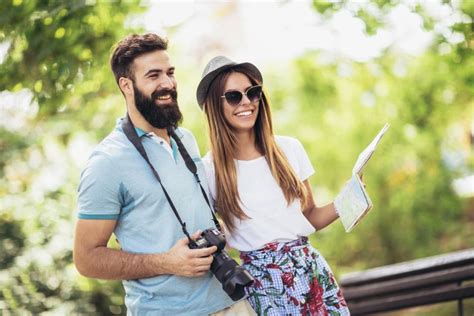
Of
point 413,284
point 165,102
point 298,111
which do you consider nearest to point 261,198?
point 165,102

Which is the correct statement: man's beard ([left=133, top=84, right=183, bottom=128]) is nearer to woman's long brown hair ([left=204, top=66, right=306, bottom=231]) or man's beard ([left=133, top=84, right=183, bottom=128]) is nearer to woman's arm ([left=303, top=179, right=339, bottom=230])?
woman's long brown hair ([left=204, top=66, right=306, bottom=231])

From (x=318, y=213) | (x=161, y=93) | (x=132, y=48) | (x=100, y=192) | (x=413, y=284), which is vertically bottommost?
(x=413, y=284)

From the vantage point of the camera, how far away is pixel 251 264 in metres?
3.14

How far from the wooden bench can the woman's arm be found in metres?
1.07

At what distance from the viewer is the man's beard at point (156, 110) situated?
3.04 meters

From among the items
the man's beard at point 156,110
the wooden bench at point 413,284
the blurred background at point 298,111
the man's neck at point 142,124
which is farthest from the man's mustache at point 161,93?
the wooden bench at point 413,284

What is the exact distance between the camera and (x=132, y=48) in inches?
122

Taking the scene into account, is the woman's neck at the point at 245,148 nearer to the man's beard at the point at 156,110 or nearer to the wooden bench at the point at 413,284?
the man's beard at the point at 156,110

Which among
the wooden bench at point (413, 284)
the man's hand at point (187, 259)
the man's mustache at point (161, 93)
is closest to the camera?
the man's hand at point (187, 259)

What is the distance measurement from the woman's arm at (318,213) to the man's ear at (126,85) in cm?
88

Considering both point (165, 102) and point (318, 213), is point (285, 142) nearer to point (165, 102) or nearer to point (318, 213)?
point (318, 213)

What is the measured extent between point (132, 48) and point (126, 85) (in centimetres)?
15

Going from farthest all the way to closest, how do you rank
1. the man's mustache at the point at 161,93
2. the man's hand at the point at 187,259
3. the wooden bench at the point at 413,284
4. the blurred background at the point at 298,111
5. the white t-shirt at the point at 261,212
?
the blurred background at the point at 298,111 → the wooden bench at the point at 413,284 → the white t-shirt at the point at 261,212 → the man's mustache at the point at 161,93 → the man's hand at the point at 187,259

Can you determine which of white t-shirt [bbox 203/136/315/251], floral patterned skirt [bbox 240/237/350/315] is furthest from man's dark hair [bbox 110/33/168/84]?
floral patterned skirt [bbox 240/237/350/315]
